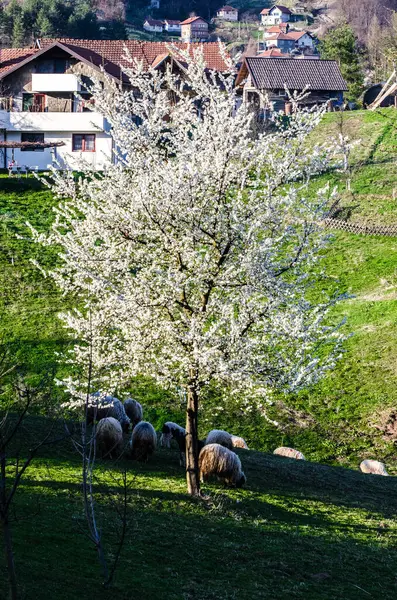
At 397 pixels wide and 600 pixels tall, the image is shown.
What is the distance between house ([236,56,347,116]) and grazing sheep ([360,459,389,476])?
6379 cm

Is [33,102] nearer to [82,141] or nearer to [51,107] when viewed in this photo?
[51,107]

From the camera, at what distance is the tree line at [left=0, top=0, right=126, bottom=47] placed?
151000mm

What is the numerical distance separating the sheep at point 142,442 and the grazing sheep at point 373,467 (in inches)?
412

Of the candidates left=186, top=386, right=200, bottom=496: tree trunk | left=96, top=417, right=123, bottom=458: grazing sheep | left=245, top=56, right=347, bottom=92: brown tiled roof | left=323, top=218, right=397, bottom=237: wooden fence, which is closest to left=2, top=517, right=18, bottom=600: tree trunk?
left=186, top=386, right=200, bottom=496: tree trunk

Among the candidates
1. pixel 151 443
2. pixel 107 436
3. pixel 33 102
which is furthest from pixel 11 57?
pixel 151 443

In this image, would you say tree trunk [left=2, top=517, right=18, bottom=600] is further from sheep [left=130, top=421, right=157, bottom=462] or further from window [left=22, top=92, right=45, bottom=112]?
window [left=22, top=92, right=45, bottom=112]

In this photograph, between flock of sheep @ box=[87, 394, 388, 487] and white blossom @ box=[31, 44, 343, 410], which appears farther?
flock of sheep @ box=[87, 394, 388, 487]

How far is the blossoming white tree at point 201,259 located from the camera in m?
21.4

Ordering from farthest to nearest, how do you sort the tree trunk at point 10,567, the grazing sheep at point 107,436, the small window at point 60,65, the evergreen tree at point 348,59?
the evergreen tree at point 348,59 → the small window at point 60,65 → the grazing sheep at point 107,436 → the tree trunk at point 10,567

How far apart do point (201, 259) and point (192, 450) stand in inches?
191

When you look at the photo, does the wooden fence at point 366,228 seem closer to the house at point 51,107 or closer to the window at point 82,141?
the house at point 51,107

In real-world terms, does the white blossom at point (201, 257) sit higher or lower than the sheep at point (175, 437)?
higher

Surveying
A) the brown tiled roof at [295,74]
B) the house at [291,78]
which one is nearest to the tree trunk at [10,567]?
→ the house at [291,78]

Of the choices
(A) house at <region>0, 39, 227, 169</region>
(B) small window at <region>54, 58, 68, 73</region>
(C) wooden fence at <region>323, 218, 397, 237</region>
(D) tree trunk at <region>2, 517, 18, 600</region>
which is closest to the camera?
(D) tree trunk at <region>2, 517, 18, 600</region>
